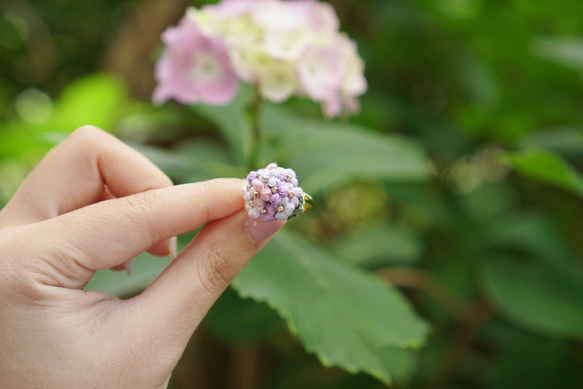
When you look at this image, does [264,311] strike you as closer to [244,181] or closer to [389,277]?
[389,277]

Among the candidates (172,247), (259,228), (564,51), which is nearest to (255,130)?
(172,247)

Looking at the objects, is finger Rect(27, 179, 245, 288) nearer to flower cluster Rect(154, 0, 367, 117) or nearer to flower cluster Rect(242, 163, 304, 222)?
flower cluster Rect(242, 163, 304, 222)

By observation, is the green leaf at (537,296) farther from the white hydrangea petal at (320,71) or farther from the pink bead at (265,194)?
the pink bead at (265,194)

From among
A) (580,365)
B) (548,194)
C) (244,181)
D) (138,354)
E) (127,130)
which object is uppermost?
(244,181)

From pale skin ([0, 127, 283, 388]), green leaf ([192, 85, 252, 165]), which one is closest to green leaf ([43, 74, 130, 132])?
green leaf ([192, 85, 252, 165])

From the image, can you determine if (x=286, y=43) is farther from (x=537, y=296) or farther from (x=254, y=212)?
(x=537, y=296)

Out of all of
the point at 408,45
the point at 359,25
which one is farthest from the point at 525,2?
the point at 359,25

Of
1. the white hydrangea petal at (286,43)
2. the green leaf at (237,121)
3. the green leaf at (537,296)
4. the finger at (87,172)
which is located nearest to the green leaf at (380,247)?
the green leaf at (537,296)

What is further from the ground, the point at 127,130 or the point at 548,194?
the point at 127,130
